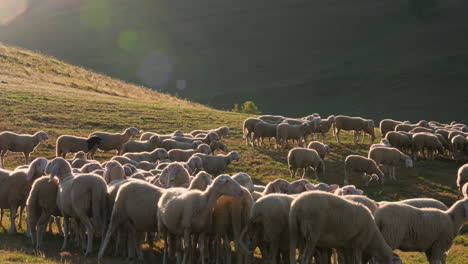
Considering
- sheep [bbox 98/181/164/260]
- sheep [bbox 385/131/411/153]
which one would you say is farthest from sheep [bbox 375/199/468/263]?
sheep [bbox 385/131/411/153]

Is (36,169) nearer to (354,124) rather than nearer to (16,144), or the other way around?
(16,144)

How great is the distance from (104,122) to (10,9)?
123 m

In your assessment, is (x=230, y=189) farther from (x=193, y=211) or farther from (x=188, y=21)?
(x=188, y=21)

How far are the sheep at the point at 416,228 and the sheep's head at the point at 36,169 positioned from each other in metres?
8.41

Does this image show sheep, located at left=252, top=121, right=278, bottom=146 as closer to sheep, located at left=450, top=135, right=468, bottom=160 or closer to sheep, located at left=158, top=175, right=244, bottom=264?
sheep, located at left=450, top=135, right=468, bottom=160

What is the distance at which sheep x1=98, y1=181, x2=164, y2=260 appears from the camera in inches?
523

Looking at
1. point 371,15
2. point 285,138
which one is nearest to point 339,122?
point 285,138

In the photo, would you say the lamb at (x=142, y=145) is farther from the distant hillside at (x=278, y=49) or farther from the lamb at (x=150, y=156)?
the distant hillside at (x=278, y=49)

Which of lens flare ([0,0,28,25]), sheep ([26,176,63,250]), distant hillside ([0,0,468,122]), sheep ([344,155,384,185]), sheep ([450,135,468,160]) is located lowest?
sheep ([26,176,63,250])

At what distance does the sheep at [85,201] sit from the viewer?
13.5m

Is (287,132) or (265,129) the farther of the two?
(265,129)

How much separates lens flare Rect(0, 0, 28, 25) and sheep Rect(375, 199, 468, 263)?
133040mm

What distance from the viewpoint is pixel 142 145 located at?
84.2 feet

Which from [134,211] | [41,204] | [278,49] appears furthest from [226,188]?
[278,49]
